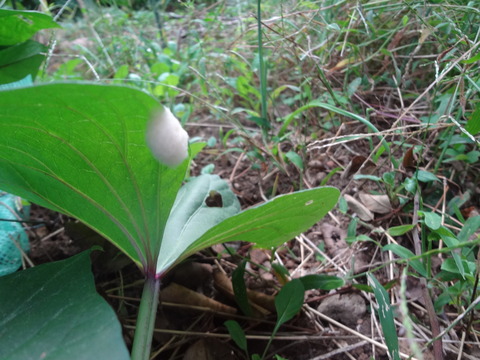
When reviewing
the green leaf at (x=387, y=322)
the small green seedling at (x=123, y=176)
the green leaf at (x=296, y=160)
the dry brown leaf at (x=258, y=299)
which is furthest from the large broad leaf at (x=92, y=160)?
the green leaf at (x=296, y=160)

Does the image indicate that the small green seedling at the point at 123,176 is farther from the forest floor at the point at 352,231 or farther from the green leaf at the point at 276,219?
the forest floor at the point at 352,231

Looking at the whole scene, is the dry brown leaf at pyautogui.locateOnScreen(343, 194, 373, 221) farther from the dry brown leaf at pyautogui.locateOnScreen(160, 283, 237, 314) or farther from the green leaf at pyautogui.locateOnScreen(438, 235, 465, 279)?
the dry brown leaf at pyautogui.locateOnScreen(160, 283, 237, 314)

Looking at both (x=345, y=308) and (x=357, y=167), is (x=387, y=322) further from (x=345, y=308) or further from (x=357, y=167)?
(x=357, y=167)

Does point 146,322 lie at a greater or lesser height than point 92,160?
lesser

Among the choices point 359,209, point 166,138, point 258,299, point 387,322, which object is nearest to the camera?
point 166,138

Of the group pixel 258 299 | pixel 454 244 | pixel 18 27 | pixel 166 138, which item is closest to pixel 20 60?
pixel 18 27

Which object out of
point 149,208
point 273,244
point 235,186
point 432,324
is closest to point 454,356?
point 432,324

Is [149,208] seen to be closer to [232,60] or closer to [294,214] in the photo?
[294,214]

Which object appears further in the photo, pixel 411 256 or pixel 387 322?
pixel 411 256
